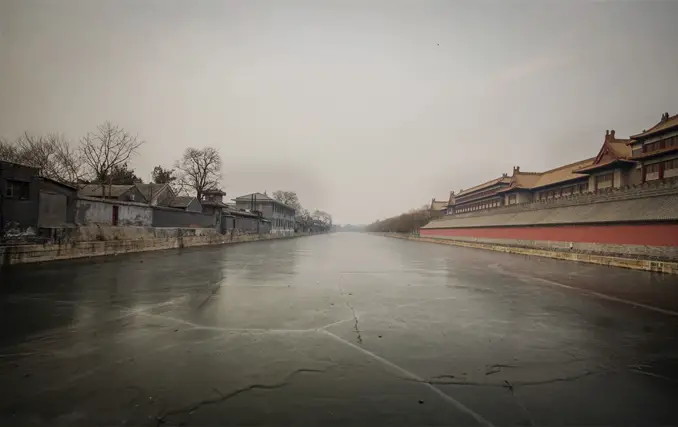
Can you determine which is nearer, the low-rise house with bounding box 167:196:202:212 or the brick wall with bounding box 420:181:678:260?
the brick wall with bounding box 420:181:678:260

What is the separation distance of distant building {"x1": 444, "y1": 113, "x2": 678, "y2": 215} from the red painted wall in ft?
18.6

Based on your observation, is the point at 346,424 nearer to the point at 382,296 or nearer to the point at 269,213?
the point at 382,296

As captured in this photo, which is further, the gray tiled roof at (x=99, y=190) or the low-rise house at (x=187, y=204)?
the low-rise house at (x=187, y=204)

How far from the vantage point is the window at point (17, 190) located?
15.1 m

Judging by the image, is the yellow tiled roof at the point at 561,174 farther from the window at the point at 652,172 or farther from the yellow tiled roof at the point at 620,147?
the window at the point at 652,172

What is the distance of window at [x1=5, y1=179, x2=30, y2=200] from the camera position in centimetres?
1506

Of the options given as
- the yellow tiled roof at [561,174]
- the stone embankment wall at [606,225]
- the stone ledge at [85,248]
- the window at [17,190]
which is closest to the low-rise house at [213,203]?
the stone ledge at [85,248]

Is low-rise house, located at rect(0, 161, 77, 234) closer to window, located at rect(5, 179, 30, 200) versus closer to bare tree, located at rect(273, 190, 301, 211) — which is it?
window, located at rect(5, 179, 30, 200)

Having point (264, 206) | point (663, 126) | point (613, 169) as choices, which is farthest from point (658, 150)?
point (264, 206)

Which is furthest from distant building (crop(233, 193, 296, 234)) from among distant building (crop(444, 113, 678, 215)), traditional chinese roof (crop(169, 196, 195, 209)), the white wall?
distant building (crop(444, 113, 678, 215))

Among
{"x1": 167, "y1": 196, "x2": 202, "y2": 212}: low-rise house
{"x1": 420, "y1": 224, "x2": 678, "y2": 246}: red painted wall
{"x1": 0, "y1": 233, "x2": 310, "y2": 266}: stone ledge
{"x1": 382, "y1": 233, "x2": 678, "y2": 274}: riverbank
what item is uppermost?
{"x1": 167, "y1": 196, "x2": 202, "y2": 212}: low-rise house

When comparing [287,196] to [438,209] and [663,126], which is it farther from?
[663,126]

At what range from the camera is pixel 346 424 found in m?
2.88

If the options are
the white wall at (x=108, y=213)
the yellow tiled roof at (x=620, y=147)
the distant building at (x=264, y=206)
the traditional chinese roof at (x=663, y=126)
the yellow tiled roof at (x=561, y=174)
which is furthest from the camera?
the distant building at (x=264, y=206)
